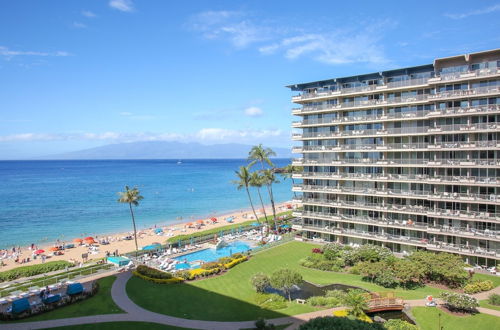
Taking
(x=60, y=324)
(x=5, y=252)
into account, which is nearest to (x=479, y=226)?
(x=60, y=324)

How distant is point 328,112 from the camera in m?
56.1

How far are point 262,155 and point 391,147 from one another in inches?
974

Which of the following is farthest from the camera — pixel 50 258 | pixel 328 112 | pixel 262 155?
pixel 262 155

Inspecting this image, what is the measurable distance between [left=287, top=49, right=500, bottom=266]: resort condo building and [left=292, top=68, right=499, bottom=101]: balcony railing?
0.14 metres

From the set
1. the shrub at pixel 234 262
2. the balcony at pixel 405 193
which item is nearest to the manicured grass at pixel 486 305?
the balcony at pixel 405 193

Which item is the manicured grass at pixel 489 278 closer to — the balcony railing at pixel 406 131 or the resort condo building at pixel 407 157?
the resort condo building at pixel 407 157

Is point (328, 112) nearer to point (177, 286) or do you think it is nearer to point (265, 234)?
point (265, 234)

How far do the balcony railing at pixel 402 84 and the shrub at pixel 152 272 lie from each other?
34337mm

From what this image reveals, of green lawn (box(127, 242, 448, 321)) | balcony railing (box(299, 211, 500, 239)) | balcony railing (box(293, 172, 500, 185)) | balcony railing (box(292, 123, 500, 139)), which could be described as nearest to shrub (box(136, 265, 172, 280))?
green lawn (box(127, 242, 448, 321))

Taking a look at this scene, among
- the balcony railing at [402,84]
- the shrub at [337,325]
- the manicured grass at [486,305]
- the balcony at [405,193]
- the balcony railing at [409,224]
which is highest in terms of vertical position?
the balcony railing at [402,84]

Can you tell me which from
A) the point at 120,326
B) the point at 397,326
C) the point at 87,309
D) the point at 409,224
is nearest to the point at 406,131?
the point at 409,224

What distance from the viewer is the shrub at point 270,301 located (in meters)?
33.0

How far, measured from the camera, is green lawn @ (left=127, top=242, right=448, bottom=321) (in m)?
32.2

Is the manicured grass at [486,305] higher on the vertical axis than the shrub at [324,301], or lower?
lower
